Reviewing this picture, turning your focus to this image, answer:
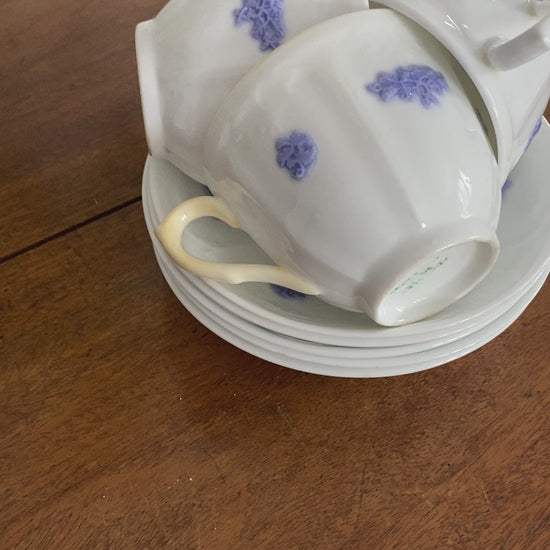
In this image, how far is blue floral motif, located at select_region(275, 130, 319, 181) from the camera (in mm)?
378

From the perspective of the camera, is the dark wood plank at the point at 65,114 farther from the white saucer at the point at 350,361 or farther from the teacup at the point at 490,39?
the teacup at the point at 490,39

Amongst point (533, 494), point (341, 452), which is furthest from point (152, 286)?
point (533, 494)

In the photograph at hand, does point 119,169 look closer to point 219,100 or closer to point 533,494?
point 219,100

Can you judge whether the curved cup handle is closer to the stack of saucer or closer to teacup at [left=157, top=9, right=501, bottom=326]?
teacup at [left=157, top=9, right=501, bottom=326]

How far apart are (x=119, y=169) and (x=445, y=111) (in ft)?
1.02

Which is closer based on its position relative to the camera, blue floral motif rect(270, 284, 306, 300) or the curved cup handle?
the curved cup handle

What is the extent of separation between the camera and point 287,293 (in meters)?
0.46

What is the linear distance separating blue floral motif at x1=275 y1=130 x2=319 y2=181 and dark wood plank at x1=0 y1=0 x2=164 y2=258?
0.23m

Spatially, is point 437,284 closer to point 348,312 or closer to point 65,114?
point 348,312

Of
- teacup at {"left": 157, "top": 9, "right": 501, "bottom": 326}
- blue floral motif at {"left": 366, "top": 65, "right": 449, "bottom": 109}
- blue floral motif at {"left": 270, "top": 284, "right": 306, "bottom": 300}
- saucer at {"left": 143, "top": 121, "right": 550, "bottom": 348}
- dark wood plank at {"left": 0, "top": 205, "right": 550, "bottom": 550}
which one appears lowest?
dark wood plank at {"left": 0, "top": 205, "right": 550, "bottom": 550}

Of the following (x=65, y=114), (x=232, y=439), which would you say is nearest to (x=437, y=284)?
(x=232, y=439)

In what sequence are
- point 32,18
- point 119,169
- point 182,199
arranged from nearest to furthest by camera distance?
point 182,199
point 119,169
point 32,18

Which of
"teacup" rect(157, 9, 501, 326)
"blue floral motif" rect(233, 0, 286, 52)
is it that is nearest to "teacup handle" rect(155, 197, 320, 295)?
"teacup" rect(157, 9, 501, 326)

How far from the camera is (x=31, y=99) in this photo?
2.13ft
